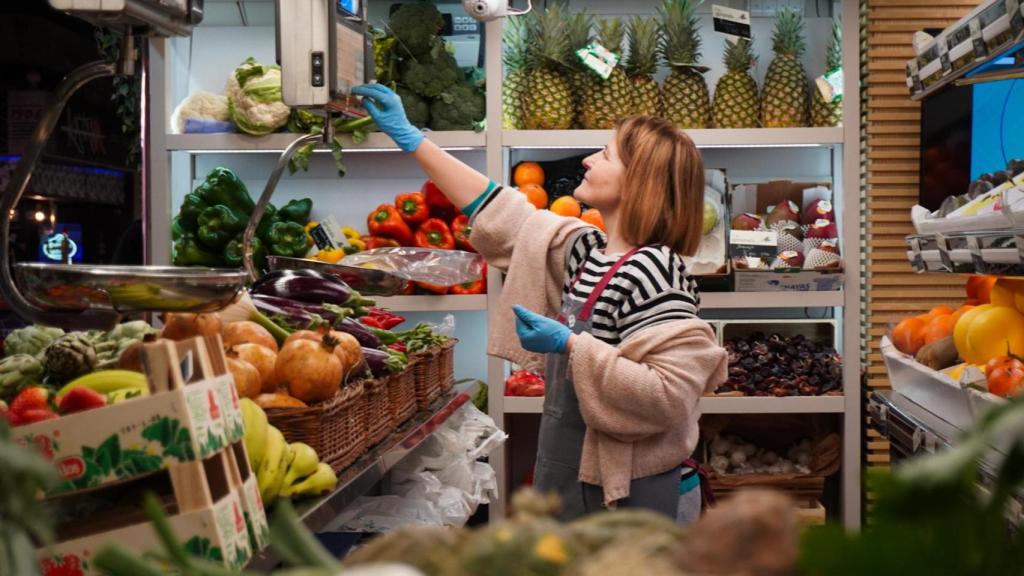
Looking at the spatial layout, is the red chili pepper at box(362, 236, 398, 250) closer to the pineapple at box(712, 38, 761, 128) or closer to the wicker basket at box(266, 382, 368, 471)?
the pineapple at box(712, 38, 761, 128)

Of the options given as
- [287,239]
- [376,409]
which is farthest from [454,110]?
[376,409]

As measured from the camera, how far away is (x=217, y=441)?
141cm

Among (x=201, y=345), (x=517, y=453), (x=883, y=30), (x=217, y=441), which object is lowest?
(x=517, y=453)

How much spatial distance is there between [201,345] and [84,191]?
12.9 ft

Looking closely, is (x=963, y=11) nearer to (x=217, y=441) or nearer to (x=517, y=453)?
(x=517, y=453)

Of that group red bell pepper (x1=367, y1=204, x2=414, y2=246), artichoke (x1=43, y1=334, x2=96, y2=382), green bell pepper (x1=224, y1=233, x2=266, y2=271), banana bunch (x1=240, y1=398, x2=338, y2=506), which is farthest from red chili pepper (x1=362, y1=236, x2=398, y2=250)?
artichoke (x1=43, y1=334, x2=96, y2=382)

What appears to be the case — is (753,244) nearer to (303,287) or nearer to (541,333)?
(541,333)

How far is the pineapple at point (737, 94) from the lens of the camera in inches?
178

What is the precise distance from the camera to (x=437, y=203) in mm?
4652

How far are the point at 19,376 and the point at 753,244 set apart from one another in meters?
3.26

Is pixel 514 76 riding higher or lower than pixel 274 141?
higher

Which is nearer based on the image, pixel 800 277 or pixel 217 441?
pixel 217 441

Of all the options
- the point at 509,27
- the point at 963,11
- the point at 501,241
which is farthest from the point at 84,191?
the point at 963,11

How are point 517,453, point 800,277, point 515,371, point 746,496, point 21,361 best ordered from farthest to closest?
1. point 517,453
2. point 515,371
3. point 800,277
4. point 21,361
5. point 746,496
